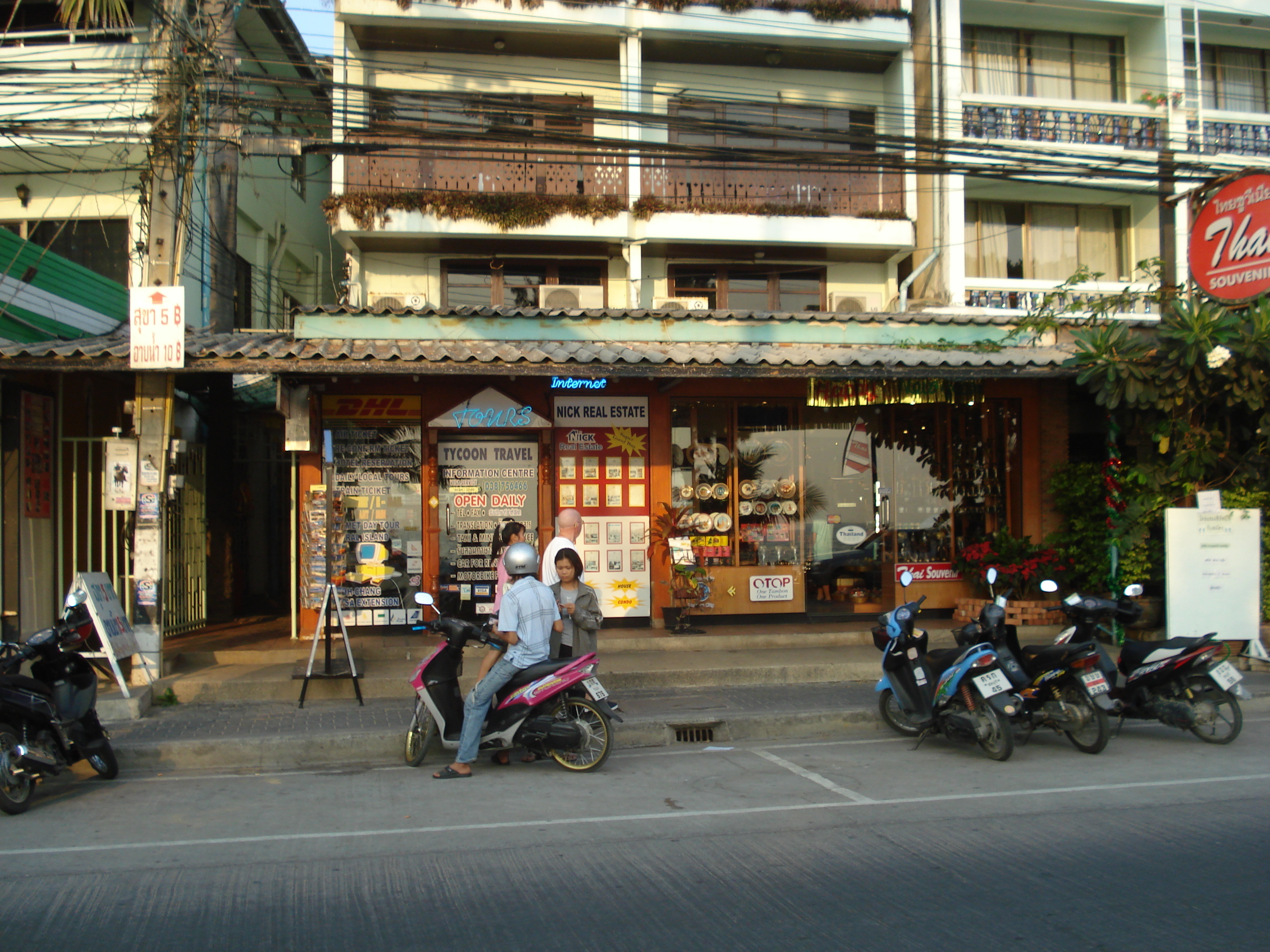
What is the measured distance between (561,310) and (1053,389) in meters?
6.87

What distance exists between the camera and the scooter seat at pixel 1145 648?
25.9ft

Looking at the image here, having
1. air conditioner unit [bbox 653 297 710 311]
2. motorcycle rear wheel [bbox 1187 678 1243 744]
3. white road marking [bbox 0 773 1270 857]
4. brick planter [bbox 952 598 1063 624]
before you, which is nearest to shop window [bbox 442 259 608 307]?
air conditioner unit [bbox 653 297 710 311]

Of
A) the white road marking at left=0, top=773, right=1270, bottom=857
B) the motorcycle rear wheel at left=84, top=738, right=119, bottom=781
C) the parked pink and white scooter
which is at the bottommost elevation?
the white road marking at left=0, top=773, right=1270, bottom=857

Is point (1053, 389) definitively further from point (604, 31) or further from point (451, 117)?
point (451, 117)

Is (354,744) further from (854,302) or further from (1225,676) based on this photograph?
(854,302)

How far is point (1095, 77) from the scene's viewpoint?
655 inches

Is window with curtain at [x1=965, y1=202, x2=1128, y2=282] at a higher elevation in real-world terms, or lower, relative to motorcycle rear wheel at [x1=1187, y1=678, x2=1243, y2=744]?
higher

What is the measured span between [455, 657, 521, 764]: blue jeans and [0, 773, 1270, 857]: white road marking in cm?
116

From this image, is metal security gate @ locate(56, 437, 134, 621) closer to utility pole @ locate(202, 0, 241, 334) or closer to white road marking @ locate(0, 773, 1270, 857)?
utility pole @ locate(202, 0, 241, 334)

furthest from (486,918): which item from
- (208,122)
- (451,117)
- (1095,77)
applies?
(1095,77)

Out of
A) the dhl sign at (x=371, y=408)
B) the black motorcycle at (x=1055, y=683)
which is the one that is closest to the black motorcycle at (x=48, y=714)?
the dhl sign at (x=371, y=408)

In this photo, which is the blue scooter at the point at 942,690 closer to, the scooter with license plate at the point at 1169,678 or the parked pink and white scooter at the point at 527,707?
the scooter with license plate at the point at 1169,678

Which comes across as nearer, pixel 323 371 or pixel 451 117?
pixel 323 371

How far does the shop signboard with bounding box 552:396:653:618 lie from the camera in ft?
41.3
